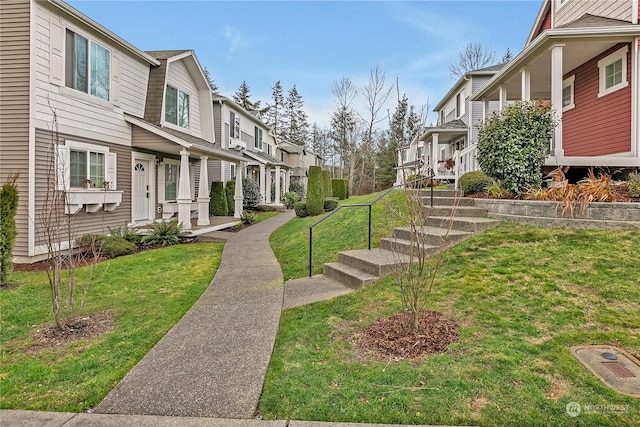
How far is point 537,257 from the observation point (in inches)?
199

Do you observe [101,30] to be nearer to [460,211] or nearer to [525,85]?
[460,211]

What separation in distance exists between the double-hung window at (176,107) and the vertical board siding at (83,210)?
106 inches

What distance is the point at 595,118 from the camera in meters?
9.68

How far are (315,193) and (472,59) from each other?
25043 millimetres

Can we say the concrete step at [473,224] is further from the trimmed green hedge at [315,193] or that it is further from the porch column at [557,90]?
the trimmed green hedge at [315,193]

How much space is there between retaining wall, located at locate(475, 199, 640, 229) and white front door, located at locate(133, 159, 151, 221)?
35.9 feet

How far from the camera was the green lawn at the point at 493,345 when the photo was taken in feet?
8.43

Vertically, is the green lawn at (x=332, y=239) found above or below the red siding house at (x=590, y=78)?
below

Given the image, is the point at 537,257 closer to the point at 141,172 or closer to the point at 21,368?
the point at 21,368

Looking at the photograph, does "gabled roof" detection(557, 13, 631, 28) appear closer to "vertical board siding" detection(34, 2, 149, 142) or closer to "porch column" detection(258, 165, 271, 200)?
"vertical board siding" detection(34, 2, 149, 142)

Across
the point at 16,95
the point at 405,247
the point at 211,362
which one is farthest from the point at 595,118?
the point at 16,95

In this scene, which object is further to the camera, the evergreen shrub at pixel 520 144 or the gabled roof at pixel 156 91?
the gabled roof at pixel 156 91

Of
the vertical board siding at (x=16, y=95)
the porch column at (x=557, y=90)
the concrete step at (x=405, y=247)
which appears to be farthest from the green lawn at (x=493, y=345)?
the vertical board siding at (x=16, y=95)

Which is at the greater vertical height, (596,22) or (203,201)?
(596,22)
